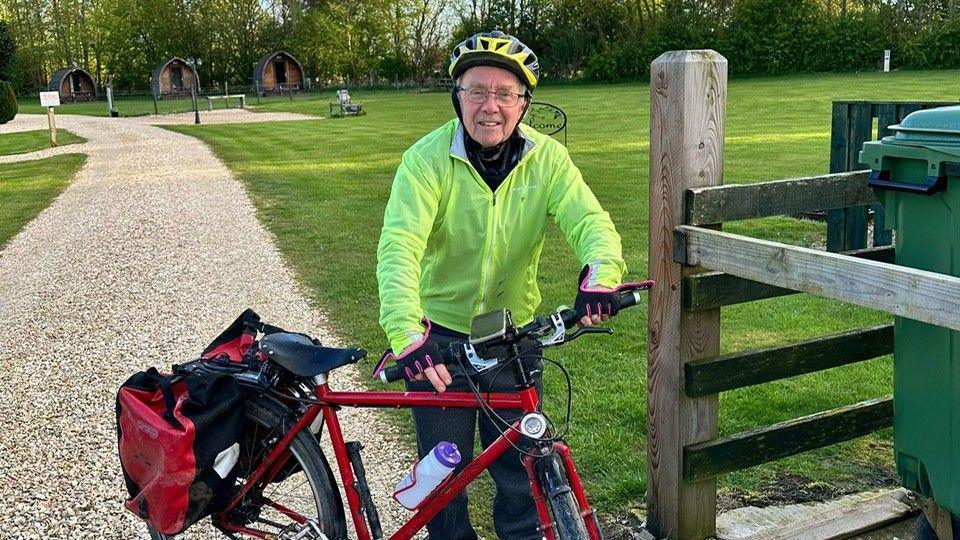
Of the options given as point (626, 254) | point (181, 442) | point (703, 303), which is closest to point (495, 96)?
point (703, 303)

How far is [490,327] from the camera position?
2.56 meters

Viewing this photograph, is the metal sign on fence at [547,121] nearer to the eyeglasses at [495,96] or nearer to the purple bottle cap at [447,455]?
the eyeglasses at [495,96]

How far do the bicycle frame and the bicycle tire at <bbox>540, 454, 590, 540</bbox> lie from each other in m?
0.04

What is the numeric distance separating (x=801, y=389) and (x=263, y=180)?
41.5 ft

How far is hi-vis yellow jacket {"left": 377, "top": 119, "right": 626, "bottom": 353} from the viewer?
2.80 metres

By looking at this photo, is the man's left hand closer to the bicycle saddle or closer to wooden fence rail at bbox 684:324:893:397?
the bicycle saddle

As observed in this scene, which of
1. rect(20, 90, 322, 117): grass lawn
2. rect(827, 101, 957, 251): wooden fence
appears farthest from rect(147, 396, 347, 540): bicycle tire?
rect(20, 90, 322, 117): grass lawn

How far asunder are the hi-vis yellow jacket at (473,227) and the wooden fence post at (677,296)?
0.43 meters

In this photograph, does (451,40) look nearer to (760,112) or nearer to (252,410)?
(760,112)

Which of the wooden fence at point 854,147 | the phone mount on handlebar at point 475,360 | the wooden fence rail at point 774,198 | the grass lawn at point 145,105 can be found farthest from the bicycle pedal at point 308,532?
the grass lawn at point 145,105

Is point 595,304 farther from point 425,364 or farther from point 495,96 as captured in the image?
point 495,96

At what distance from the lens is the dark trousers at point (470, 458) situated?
10.4 ft

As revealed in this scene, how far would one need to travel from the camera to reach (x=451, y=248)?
303 centimetres

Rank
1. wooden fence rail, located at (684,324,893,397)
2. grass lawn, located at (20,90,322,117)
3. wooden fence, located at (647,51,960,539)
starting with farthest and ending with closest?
grass lawn, located at (20,90,322,117) < wooden fence rail, located at (684,324,893,397) < wooden fence, located at (647,51,960,539)
